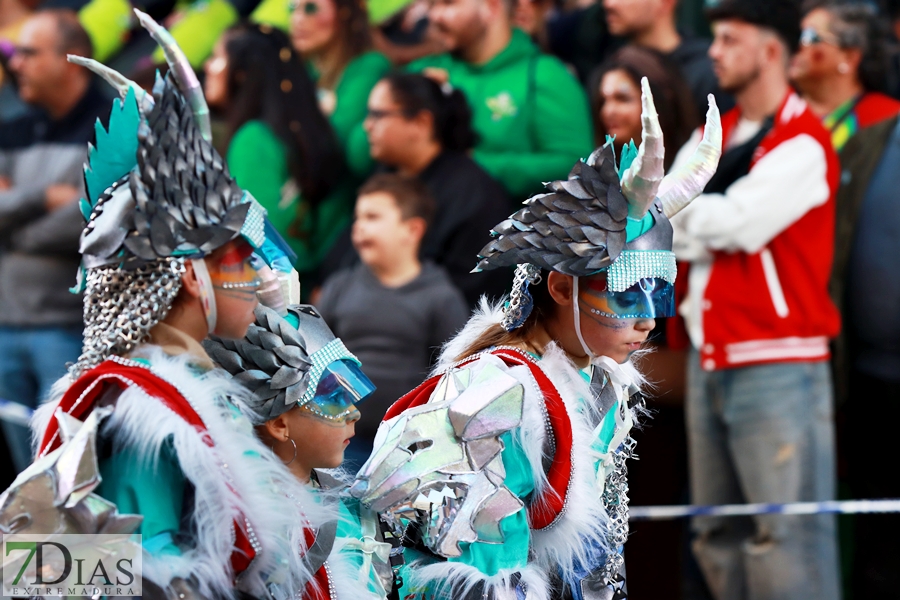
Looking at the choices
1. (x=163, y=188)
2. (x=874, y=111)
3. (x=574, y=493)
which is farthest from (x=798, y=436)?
(x=163, y=188)

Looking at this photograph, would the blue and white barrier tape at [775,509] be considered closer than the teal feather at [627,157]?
No

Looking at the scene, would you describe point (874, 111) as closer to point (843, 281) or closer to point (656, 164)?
point (843, 281)

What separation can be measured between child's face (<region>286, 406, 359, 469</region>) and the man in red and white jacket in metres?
2.22

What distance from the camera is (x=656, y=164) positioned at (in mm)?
2627

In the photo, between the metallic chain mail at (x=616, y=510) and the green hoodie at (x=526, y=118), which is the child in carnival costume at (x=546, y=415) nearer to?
the metallic chain mail at (x=616, y=510)

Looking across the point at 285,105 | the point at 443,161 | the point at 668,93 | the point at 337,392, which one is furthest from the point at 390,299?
the point at 337,392

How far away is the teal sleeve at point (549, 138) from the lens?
5.12 metres

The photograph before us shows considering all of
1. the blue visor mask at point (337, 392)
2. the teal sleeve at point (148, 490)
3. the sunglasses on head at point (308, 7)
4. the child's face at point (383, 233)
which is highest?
the sunglasses on head at point (308, 7)

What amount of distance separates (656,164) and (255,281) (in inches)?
36.1

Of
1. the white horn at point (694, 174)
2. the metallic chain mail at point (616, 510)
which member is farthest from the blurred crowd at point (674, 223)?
the white horn at point (694, 174)

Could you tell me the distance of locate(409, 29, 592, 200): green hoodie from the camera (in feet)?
16.9

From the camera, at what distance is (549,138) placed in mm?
5176

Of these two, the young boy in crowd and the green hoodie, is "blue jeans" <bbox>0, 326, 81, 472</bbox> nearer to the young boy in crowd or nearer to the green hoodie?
the young boy in crowd

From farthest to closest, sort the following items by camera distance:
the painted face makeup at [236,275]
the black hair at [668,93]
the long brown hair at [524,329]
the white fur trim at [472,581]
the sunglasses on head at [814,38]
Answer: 1. the sunglasses on head at [814,38]
2. the black hair at [668,93]
3. the long brown hair at [524,329]
4. the white fur trim at [472,581]
5. the painted face makeup at [236,275]
